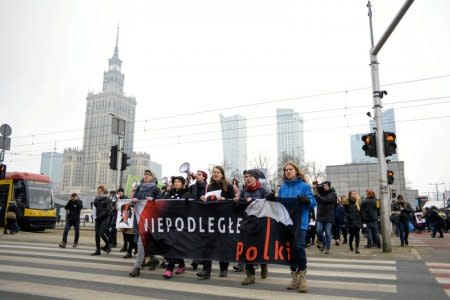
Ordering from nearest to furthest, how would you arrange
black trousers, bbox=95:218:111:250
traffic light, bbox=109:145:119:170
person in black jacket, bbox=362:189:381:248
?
black trousers, bbox=95:218:111:250 < person in black jacket, bbox=362:189:381:248 < traffic light, bbox=109:145:119:170

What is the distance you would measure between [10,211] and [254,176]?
51.9 feet

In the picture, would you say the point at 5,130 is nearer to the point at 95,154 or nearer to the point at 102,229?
the point at 102,229

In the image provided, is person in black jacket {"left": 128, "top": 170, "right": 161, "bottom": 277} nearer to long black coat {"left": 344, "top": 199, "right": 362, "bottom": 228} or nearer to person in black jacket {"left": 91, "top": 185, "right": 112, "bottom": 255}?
person in black jacket {"left": 91, "top": 185, "right": 112, "bottom": 255}

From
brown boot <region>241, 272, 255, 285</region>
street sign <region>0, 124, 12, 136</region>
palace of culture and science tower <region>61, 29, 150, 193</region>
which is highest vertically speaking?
palace of culture and science tower <region>61, 29, 150, 193</region>

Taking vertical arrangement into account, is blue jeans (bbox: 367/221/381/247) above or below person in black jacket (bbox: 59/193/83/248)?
below

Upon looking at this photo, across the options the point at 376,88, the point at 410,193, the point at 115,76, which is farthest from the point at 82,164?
the point at 376,88

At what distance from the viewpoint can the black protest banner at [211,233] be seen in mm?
6277

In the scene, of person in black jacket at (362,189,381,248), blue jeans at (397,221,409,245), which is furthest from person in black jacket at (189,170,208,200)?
blue jeans at (397,221,409,245)

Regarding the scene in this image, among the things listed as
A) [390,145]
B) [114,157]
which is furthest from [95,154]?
[390,145]

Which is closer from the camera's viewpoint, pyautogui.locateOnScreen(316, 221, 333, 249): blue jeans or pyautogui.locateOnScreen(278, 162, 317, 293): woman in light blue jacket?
pyautogui.locateOnScreen(278, 162, 317, 293): woman in light blue jacket

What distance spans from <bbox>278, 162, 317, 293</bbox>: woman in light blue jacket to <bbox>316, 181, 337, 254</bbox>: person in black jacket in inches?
199

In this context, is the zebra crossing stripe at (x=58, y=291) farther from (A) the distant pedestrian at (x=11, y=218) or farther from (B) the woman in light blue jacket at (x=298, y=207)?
(A) the distant pedestrian at (x=11, y=218)

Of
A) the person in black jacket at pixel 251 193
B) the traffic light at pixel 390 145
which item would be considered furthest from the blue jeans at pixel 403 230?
the person in black jacket at pixel 251 193

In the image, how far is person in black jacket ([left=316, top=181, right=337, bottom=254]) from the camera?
36.0 feet
